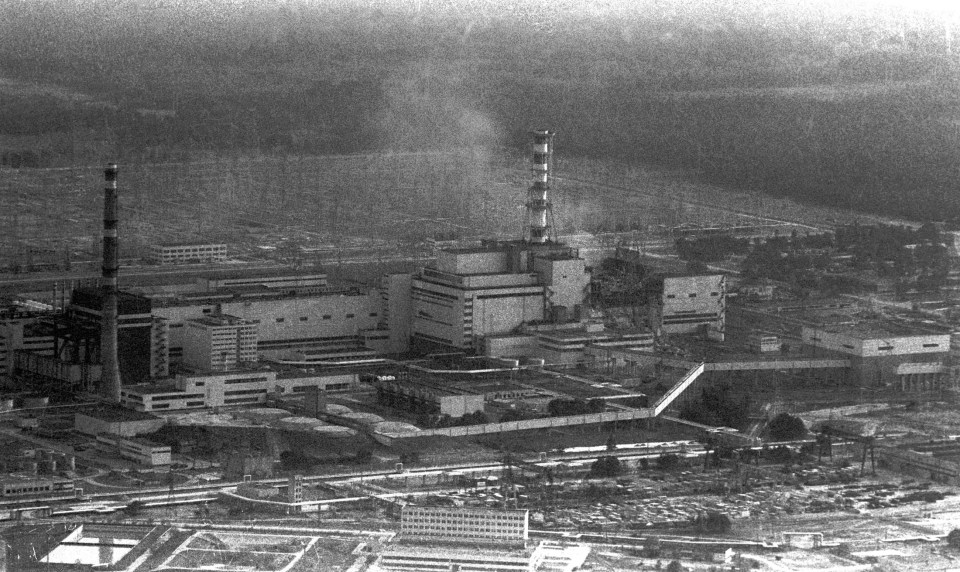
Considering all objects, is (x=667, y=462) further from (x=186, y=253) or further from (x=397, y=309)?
(x=186, y=253)

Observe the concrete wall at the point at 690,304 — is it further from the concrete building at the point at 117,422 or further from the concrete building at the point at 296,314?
the concrete building at the point at 117,422

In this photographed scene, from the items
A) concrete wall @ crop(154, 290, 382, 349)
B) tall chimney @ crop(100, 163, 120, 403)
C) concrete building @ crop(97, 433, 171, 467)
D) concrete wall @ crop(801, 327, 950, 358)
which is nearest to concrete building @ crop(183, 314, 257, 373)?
concrete wall @ crop(154, 290, 382, 349)

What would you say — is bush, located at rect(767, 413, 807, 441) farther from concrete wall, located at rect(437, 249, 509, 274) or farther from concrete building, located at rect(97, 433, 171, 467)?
concrete building, located at rect(97, 433, 171, 467)

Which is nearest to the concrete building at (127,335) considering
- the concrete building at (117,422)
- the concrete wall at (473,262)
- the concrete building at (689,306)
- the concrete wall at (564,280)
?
the concrete building at (117,422)

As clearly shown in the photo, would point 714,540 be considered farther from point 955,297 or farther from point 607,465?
point 955,297

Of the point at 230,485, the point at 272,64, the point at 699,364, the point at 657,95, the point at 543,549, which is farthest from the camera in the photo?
the point at 657,95

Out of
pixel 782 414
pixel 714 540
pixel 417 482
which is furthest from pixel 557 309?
pixel 714 540
